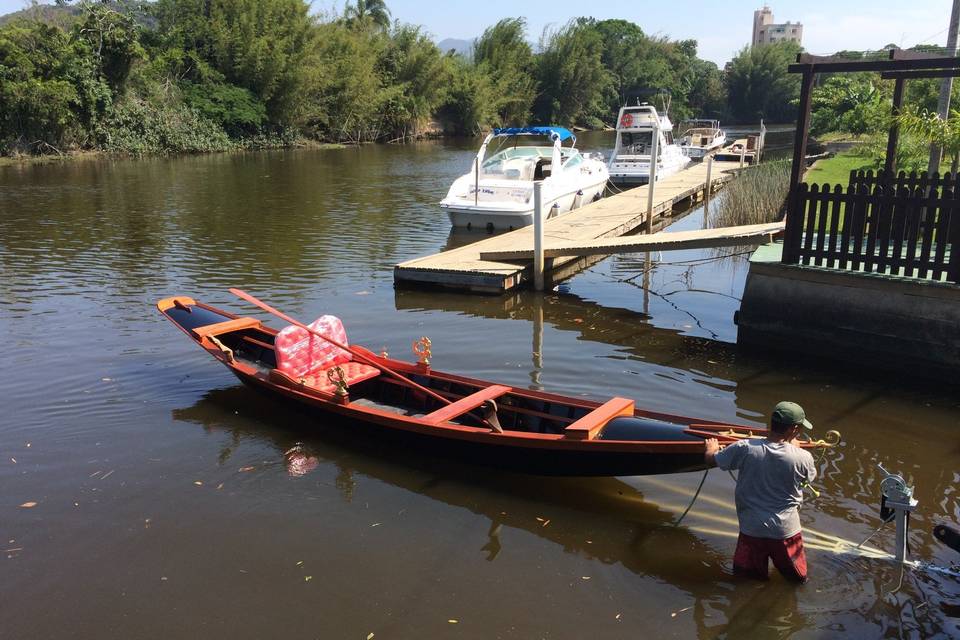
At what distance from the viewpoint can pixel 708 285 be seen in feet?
45.1

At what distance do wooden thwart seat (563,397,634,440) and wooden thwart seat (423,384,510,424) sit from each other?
106 cm

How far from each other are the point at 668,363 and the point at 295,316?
5.91 metres

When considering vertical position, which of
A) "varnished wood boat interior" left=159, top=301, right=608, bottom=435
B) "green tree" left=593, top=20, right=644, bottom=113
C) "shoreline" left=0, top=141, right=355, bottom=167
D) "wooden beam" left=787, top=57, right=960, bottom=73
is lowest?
"varnished wood boat interior" left=159, top=301, right=608, bottom=435

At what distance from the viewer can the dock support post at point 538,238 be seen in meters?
12.5

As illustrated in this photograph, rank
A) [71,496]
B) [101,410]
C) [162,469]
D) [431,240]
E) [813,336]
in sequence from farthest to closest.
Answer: [431,240]
[813,336]
[101,410]
[162,469]
[71,496]

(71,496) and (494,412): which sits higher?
(494,412)

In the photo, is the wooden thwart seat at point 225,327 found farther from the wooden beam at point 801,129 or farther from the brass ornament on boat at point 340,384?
the wooden beam at point 801,129

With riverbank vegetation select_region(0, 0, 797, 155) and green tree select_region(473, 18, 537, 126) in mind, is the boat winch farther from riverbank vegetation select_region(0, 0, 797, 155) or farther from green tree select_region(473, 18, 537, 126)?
green tree select_region(473, 18, 537, 126)

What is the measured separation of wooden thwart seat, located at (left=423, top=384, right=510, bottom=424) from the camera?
6570 mm

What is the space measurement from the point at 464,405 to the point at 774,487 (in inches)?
115

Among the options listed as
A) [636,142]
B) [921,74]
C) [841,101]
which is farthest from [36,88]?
[841,101]

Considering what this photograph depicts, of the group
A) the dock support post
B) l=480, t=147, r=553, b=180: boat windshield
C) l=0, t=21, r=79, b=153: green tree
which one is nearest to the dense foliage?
l=0, t=21, r=79, b=153: green tree

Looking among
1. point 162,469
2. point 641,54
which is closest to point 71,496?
point 162,469

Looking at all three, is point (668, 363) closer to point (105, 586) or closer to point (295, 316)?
point (295, 316)
